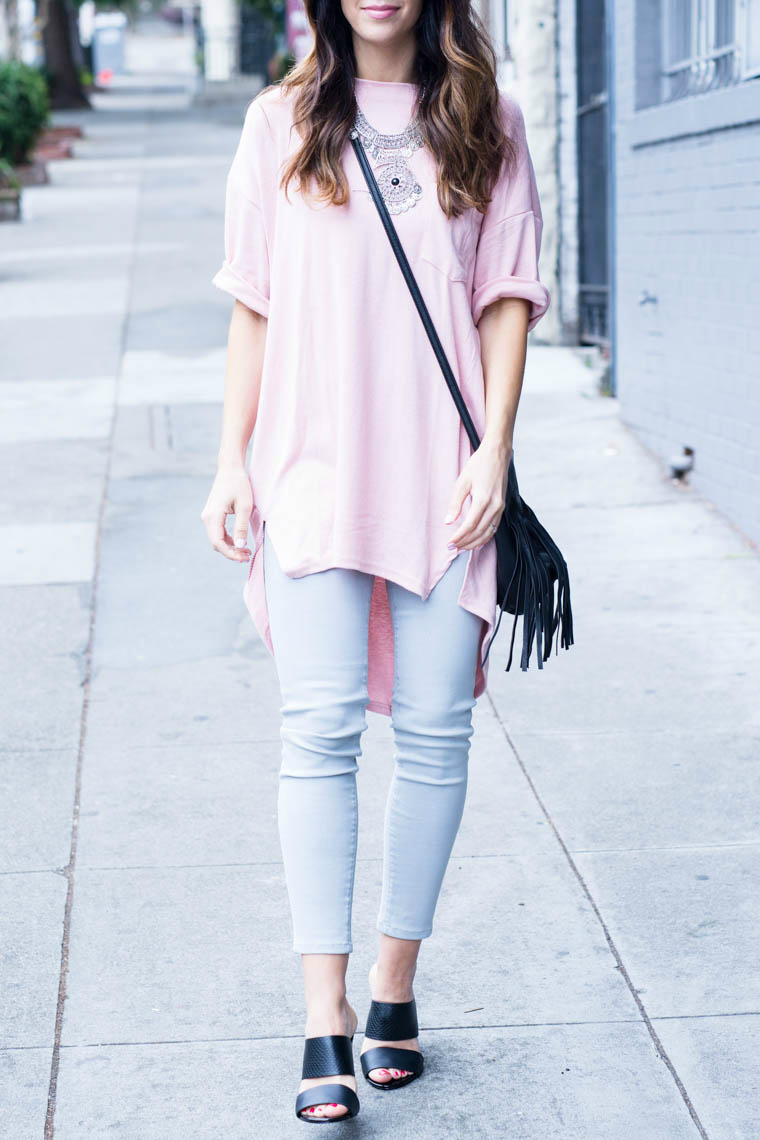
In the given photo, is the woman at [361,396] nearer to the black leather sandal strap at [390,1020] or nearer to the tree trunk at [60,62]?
the black leather sandal strap at [390,1020]

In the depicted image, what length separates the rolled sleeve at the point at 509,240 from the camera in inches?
105

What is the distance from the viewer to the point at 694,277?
280 inches

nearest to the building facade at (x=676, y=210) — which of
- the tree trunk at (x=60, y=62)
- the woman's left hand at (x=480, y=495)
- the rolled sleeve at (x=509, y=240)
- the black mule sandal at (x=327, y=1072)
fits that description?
the rolled sleeve at (x=509, y=240)

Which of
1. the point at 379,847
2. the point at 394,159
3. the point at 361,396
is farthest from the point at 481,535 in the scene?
the point at 379,847

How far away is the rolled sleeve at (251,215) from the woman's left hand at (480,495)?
44cm

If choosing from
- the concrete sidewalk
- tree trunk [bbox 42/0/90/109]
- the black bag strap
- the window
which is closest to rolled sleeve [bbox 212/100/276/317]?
the black bag strap

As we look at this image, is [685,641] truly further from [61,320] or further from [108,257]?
[108,257]

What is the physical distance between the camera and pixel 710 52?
714cm

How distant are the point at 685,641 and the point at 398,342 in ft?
9.65

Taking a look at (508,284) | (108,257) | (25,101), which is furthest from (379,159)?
(25,101)

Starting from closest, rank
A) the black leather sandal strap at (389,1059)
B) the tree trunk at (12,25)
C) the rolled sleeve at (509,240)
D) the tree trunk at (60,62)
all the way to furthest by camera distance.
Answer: the rolled sleeve at (509,240) < the black leather sandal strap at (389,1059) < the tree trunk at (12,25) < the tree trunk at (60,62)

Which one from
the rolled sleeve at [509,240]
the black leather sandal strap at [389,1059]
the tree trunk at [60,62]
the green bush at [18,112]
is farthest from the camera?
the tree trunk at [60,62]

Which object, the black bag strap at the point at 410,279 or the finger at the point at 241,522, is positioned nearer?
the black bag strap at the point at 410,279

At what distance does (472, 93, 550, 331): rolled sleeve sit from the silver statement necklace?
15 centimetres
